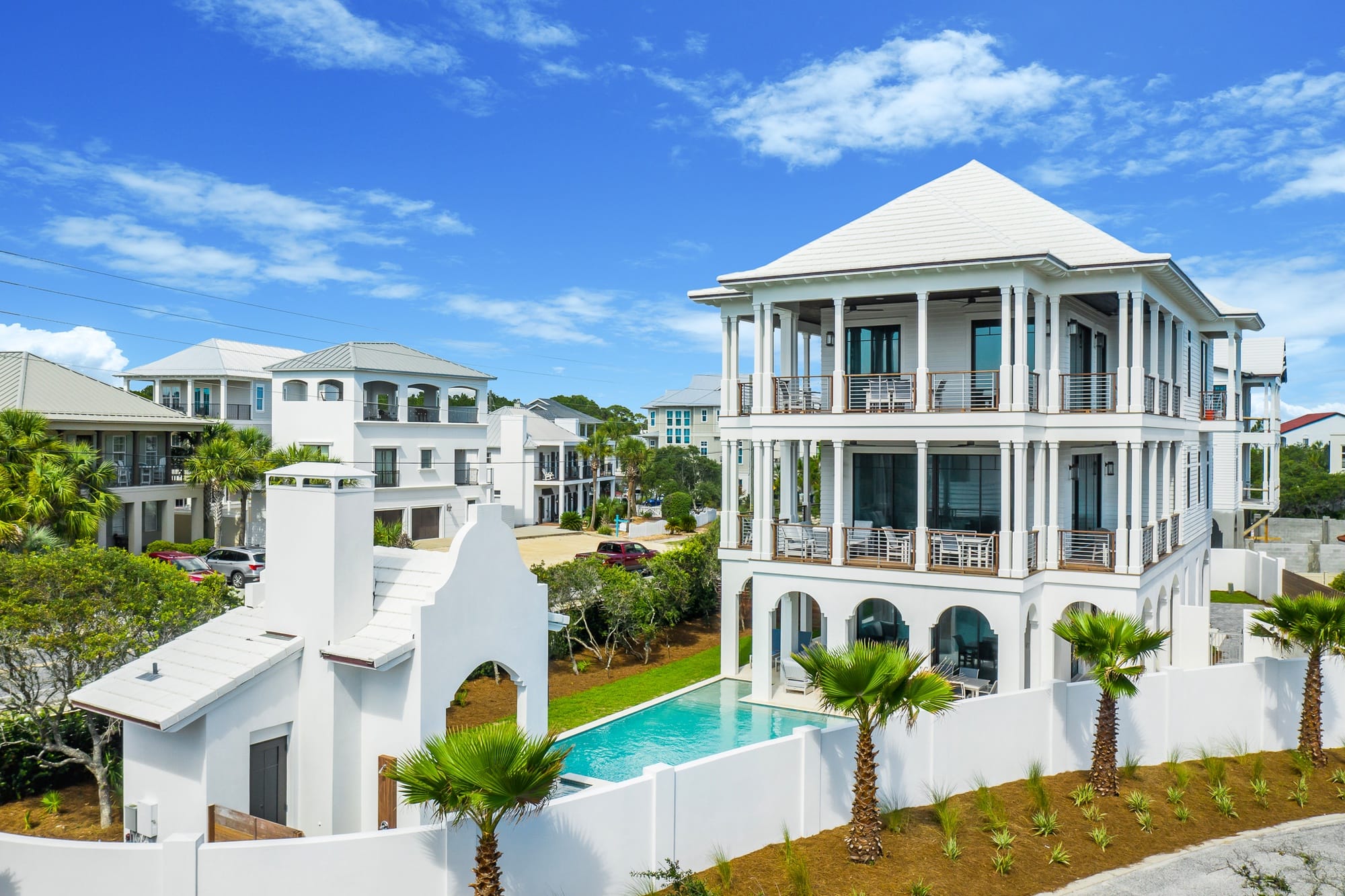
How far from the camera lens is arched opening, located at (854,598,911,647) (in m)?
23.0

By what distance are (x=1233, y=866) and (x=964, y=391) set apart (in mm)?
10994

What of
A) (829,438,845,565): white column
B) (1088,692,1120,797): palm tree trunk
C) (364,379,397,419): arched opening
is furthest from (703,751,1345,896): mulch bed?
(364,379,397,419): arched opening

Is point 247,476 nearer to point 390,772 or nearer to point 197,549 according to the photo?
point 197,549

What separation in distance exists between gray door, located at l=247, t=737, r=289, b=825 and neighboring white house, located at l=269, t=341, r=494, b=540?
32.7 metres

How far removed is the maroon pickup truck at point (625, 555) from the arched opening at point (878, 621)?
53.0ft

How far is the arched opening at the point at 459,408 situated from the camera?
49.7 meters

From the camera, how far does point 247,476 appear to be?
41156 millimetres

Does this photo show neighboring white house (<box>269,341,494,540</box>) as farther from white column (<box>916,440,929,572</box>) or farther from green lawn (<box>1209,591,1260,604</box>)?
green lawn (<box>1209,591,1260,604</box>)

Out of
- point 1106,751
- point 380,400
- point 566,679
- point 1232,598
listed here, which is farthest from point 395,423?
point 1106,751

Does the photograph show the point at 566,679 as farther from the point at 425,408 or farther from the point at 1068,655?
the point at 425,408

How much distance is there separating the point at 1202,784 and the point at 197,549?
3573cm

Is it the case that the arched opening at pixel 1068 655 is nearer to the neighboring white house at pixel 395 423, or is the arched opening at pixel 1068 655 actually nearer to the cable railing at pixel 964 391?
the cable railing at pixel 964 391

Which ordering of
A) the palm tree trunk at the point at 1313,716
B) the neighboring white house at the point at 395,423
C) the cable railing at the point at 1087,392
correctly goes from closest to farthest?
1. the palm tree trunk at the point at 1313,716
2. the cable railing at the point at 1087,392
3. the neighboring white house at the point at 395,423

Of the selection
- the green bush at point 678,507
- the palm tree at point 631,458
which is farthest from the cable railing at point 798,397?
the palm tree at point 631,458
